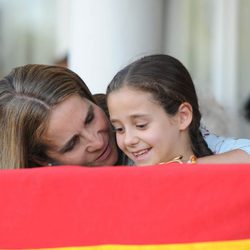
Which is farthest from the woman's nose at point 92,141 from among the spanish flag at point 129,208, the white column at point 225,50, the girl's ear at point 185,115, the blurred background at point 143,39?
the white column at point 225,50

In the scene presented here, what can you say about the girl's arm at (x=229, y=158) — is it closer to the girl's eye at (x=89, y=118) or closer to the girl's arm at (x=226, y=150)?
the girl's arm at (x=226, y=150)

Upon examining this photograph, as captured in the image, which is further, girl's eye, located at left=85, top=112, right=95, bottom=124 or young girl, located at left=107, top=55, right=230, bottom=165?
girl's eye, located at left=85, top=112, right=95, bottom=124

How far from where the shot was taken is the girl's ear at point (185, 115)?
162cm

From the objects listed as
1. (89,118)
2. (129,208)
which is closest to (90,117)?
(89,118)

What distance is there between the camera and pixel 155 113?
5.12ft

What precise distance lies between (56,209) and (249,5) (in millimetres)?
3353

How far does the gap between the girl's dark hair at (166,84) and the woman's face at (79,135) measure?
0.30 ft

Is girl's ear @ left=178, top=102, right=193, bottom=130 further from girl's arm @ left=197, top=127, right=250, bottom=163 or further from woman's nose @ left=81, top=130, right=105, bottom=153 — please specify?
woman's nose @ left=81, top=130, right=105, bottom=153

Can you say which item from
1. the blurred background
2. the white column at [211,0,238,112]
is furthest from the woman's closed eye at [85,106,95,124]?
the white column at [211,0,238,112]

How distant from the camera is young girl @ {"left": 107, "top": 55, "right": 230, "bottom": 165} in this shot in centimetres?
155

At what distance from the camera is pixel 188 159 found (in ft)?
5.28

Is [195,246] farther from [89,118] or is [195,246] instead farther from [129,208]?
[89,118]

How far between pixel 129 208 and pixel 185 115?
1.86 ft

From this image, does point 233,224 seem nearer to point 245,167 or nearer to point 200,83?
point 245,167
